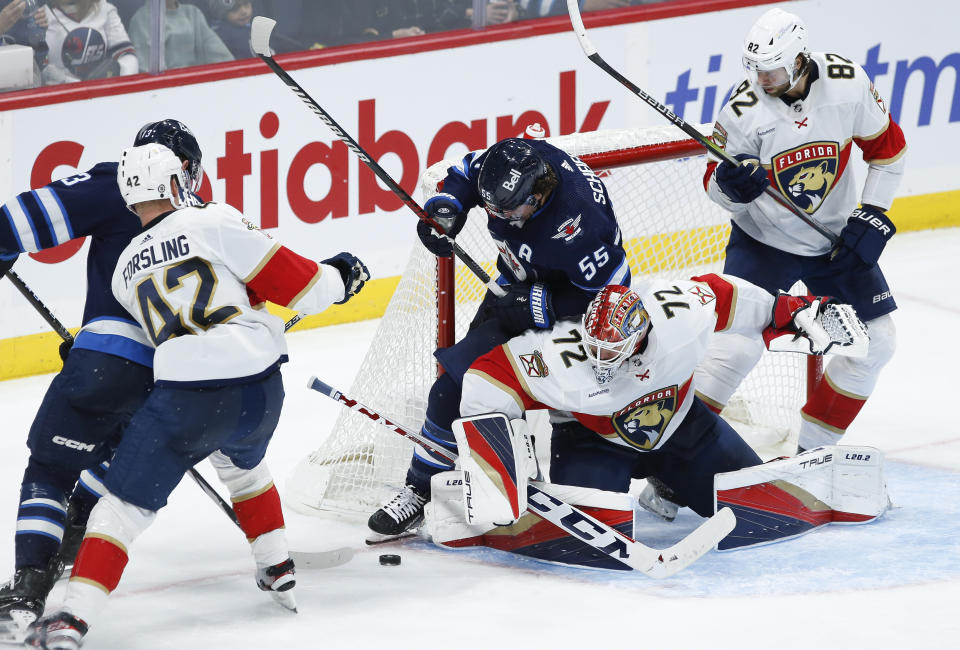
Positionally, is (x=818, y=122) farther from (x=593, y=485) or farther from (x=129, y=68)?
(x=129, y=68)

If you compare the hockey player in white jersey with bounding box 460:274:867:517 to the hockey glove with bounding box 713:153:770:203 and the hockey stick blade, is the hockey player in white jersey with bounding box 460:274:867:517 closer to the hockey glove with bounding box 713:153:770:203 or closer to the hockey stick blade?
the hockey glove with bounding box 713:153:770:203

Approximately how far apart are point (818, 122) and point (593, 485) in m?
1.22

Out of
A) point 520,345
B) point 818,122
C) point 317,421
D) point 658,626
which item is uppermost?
point 818,122

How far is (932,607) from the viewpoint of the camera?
3.60m

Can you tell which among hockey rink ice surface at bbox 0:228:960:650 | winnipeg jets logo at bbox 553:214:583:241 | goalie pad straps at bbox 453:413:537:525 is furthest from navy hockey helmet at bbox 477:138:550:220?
hockey rink ice surface at bbox 0:228:960:650

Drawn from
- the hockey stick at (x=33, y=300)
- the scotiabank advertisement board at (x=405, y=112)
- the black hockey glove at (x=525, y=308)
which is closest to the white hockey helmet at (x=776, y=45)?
the black hockey glove at (x=525, y=308)

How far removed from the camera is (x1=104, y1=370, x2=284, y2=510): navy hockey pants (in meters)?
3.25

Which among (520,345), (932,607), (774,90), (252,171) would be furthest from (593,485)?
(252,171)

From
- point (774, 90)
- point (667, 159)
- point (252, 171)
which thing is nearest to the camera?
point (774, 90)

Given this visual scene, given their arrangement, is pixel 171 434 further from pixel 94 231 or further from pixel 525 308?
pixel 525 308

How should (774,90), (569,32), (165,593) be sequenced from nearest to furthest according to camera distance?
(165,593) < (774,90) < (569,32)

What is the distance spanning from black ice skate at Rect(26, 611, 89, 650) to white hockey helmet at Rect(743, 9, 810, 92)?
224 cm

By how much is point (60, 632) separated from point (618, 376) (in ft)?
4.68

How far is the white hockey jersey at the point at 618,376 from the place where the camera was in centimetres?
377
